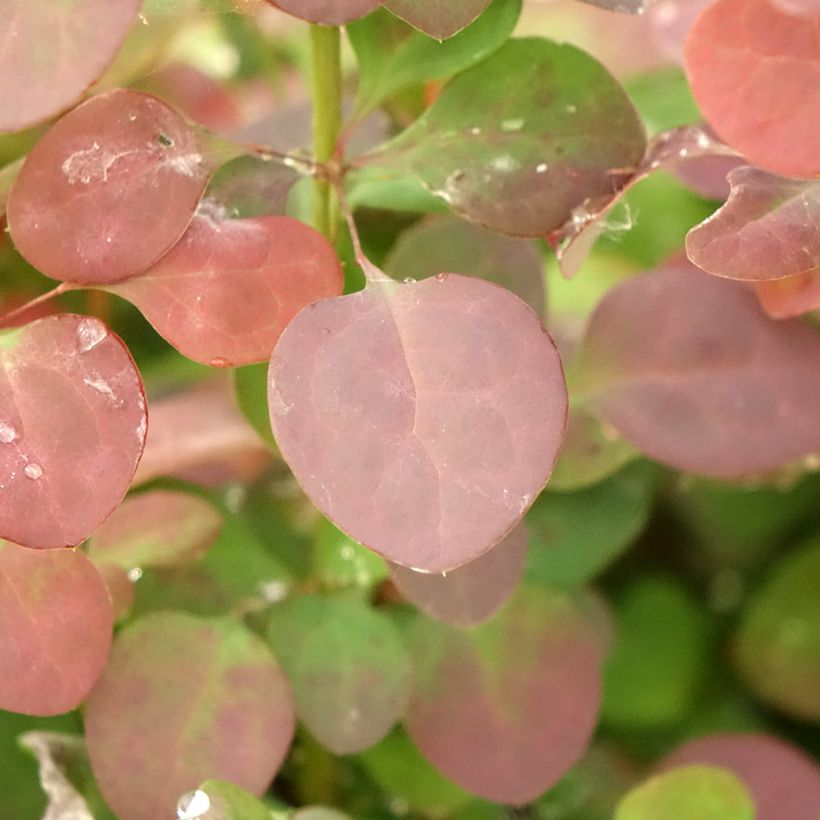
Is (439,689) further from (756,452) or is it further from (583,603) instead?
(756,452)

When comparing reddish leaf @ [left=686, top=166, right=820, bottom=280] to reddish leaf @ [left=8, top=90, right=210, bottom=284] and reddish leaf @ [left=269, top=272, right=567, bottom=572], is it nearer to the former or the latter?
reddish leaf @ [left=269, top=272, right=567, bottom=572]

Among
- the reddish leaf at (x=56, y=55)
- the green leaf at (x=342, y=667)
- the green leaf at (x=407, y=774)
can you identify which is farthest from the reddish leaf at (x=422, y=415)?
the green leaf at (x=407, y=774)

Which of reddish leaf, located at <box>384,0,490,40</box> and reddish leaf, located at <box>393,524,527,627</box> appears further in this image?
reddish leaf, located at <box>393,524,527,627</box>

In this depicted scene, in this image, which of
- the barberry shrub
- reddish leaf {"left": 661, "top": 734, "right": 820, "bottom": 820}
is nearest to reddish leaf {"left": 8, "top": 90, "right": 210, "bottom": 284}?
the barberry shrub

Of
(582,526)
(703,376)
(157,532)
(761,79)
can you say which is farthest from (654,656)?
(761,79)

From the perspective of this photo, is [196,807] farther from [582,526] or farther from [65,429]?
[582,526]

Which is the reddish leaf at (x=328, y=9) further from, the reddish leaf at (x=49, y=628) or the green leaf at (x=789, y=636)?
the green leaf at (x=789, y=636)
